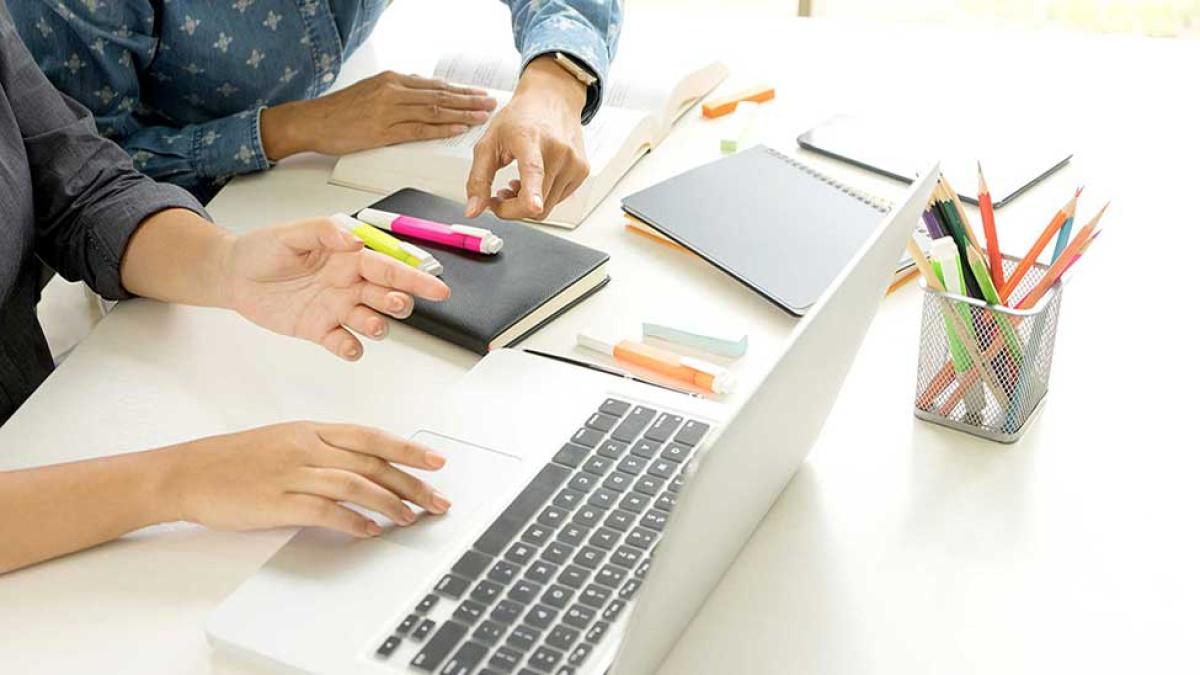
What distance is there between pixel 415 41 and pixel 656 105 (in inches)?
16.8

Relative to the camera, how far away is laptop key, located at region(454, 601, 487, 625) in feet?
2.35

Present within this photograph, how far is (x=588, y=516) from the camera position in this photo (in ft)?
2.60

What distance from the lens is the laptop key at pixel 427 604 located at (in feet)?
2.38

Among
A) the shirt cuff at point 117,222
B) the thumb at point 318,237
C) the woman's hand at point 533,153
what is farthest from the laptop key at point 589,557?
the shirt cuff at point 117,222

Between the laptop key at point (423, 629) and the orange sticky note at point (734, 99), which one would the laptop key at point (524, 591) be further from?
the orange sticky note at point (734, 99)

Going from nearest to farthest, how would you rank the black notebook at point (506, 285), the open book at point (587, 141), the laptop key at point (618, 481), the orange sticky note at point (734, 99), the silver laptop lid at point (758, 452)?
the silver laptop lid at point (758, 452) → the laptop key at point (618, 481) → the black notebook at point (506, 285) → the open book at point (587, 141) → the orange sticky note at point (734, 99)

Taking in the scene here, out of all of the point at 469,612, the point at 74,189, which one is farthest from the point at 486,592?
the point at 74,189

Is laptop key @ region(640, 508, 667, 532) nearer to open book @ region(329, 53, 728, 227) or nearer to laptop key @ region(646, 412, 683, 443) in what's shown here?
laptop key @ region(646, 412, 683, 443)

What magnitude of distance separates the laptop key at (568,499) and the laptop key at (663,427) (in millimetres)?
75

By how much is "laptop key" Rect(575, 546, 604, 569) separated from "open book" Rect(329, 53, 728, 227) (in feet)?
1.69

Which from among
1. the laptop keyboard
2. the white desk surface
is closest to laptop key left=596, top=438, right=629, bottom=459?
the laptop keyboard

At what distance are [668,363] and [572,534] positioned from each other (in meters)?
0.23

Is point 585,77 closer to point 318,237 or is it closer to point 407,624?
point 318,237

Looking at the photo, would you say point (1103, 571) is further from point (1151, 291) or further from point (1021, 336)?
point (1151, 291)
